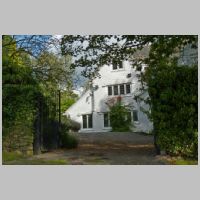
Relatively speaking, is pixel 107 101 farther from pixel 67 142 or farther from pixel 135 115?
pixel 67 142

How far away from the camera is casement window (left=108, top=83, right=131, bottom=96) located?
982 inches

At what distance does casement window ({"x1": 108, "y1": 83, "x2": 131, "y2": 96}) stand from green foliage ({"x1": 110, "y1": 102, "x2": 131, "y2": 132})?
2.69 feet

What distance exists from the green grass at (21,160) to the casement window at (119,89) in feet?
47.5

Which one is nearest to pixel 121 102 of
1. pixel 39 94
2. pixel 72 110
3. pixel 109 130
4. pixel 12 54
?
pixel 109 130

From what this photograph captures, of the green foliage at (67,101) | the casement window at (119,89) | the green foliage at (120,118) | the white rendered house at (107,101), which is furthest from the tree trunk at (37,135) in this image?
the casement window at (119,89)

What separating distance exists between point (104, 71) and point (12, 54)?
10272mm

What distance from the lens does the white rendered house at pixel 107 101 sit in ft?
79.4

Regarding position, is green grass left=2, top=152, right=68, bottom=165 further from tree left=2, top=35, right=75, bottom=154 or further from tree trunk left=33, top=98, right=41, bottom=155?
tree trunk left=33, top=98, right=41, bottom=155

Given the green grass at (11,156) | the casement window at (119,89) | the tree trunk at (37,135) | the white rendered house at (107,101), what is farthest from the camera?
the casement window at (119,89)

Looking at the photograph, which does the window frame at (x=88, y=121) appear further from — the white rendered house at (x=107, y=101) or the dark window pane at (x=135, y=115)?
the dark window pane at (x=135, y=115)

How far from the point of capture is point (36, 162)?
10086 mm

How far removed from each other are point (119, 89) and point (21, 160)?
15.8 metres

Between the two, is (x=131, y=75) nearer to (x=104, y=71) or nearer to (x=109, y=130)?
(x=104, y=71)

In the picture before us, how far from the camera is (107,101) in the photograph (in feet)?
86.6
